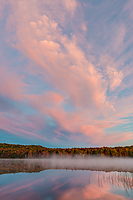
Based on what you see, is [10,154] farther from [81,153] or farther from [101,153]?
[101,153]

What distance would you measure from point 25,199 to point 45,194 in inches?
74.5

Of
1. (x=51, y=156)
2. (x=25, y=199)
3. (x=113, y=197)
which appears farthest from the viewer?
(x=51, y=156)

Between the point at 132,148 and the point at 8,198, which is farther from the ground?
the point at 132,148

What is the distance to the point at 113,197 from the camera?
10742mm

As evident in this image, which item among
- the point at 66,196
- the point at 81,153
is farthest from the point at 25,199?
the point at 81,153

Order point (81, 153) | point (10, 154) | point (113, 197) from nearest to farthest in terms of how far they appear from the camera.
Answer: point (113, 197)
point (81, 153)
point (10, 154)

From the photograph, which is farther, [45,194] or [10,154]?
[10,154]

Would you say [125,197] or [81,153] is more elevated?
[81,153]

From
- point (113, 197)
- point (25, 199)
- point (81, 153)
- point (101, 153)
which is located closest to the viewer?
point (25, 199)

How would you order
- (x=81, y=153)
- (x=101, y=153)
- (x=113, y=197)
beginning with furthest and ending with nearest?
(x=81, y=153), (x=101, y=153), (x=113, y=197)

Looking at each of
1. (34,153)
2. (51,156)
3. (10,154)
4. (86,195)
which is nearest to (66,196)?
(86,195)

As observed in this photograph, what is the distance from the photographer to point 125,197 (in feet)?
35.3

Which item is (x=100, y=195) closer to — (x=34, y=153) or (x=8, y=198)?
(x=8, y=198)

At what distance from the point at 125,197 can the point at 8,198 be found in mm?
9190
